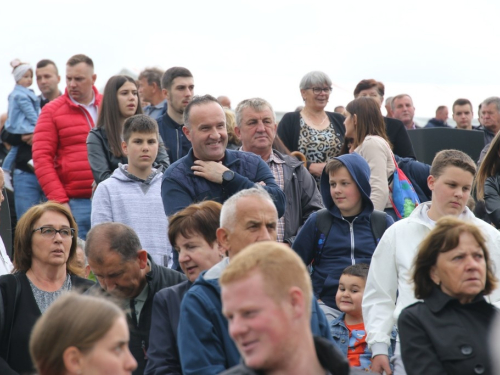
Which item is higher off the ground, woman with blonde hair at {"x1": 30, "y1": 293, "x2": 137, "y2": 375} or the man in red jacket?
the man in red jacket

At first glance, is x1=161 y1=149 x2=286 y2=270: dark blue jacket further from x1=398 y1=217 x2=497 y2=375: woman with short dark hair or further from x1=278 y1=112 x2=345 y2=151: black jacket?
x1=278 y1=112 x2=345 y2=151: black jacket

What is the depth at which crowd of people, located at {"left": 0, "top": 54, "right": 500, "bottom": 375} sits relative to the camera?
12.0 feet

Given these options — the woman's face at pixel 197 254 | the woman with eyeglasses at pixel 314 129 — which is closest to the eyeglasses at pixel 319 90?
the woman with eyeglasses at pixel 314 129

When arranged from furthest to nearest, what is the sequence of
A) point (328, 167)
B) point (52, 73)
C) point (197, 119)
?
point (52, 73) → point (328, 167) → point (197, 119)

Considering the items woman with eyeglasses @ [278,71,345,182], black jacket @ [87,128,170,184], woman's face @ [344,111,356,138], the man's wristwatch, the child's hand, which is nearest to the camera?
the child's hand

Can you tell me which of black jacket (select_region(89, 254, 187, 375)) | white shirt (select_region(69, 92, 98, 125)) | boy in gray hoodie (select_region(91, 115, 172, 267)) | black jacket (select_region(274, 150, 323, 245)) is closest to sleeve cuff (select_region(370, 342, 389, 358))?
black jacket (select_region(89, 254, 187, 375))

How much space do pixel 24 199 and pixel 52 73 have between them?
2.48 meters

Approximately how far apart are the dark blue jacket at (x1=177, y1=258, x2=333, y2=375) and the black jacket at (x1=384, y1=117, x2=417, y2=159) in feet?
16.7

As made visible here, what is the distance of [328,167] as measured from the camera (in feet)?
23.3

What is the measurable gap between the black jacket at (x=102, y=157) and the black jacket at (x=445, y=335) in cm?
388

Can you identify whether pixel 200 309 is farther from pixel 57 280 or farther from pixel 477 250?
pixel 57 280

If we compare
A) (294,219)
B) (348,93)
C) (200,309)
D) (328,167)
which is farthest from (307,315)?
(348,93)

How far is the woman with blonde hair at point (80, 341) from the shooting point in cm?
364

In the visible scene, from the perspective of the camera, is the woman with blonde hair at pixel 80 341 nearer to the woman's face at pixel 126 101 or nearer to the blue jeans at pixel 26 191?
the woman's face at pixel 126 101
